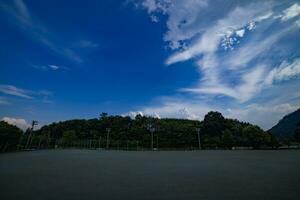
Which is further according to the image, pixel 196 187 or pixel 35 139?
pixel 35 139

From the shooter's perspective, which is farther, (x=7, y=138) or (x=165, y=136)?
(x=165, y=136)

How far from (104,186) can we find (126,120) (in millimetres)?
72416

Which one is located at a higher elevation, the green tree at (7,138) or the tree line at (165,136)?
the tree line at (165,136)

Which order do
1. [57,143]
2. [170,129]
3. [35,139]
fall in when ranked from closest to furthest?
1. [35,139]
2. [170,129]
3. [57,143]

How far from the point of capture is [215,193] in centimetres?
527

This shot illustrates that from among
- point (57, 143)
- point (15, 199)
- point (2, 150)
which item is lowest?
point (15, 199)

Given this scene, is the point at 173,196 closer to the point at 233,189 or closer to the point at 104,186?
the point at 233,189

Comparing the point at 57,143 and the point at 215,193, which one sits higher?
the point at 57,143

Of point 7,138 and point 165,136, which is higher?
point 165,136

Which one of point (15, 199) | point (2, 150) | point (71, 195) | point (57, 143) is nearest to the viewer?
point (15, 199)

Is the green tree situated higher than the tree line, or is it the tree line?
the tree line

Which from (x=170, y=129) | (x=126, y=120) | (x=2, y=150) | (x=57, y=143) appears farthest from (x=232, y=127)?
(x=2, y=150)

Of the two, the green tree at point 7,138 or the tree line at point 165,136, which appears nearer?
the green tree at point 7,138

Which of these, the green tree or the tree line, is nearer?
the green tree
